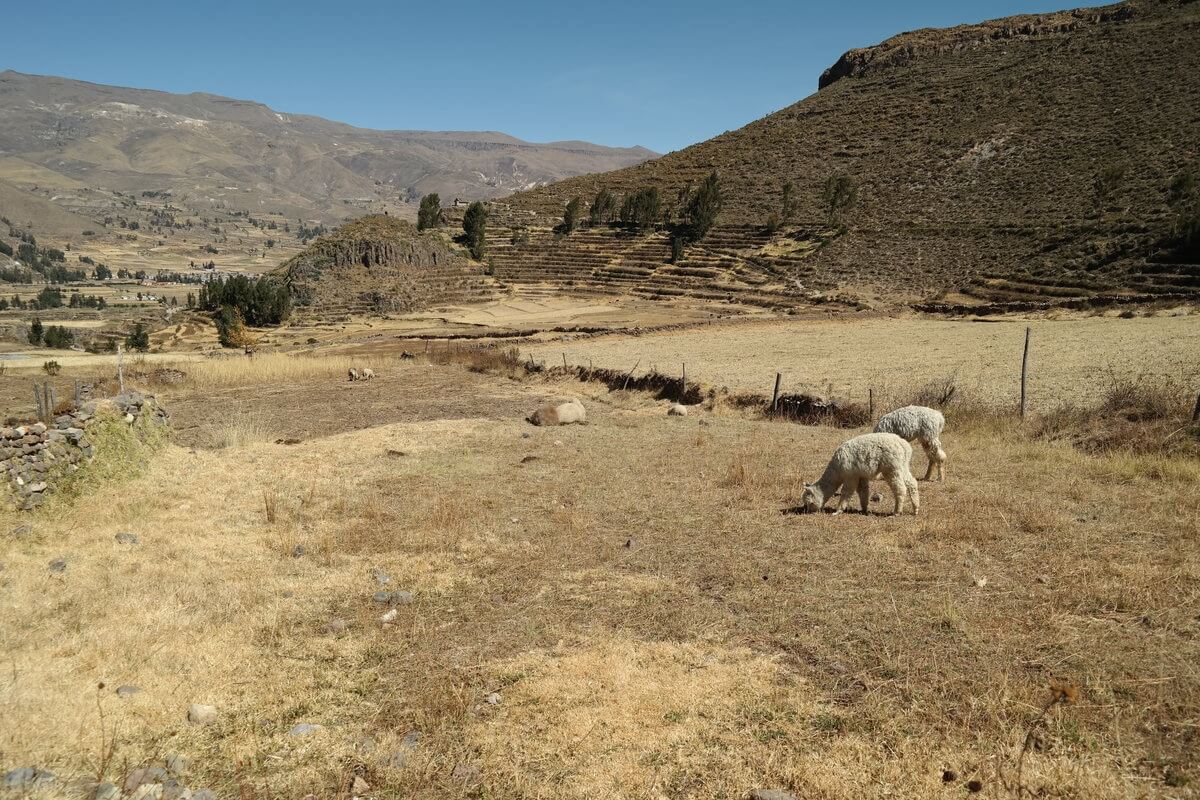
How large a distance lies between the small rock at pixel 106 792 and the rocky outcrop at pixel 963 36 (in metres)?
123

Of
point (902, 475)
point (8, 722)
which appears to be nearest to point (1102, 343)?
point (902, 475)

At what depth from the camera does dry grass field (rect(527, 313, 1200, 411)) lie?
1919 cm

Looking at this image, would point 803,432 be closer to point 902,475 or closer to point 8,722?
point 902,475

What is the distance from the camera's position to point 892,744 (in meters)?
4.72

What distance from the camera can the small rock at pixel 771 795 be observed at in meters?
4.25

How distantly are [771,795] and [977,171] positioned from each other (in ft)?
269

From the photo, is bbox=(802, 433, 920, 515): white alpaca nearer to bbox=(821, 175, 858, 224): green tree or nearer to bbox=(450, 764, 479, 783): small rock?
bbox=(450, 764, 479, 783): small rock

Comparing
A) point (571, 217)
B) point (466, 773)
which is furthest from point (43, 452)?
point (571, 217)

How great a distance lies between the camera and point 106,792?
4.42m

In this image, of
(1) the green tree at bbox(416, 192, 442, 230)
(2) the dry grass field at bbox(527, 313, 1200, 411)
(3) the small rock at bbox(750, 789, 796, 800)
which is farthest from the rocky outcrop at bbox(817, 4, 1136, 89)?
(3) the small rock at bbox(750, 789, 796, 800)

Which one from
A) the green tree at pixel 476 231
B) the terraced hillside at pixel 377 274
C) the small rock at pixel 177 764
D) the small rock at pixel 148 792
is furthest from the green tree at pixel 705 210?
the small rock at pixel 148 792

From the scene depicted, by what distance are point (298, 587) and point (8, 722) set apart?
3.21m

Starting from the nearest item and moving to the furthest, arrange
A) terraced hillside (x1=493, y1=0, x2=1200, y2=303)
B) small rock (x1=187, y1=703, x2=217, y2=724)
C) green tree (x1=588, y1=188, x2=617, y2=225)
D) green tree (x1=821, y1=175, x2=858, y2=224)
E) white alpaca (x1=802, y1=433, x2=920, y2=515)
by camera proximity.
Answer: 1. small rock (x1=187, y1=703, x2=217, y2=724)
2. white alpaca (x1=802, y1=433, x2=920, y2=515)
3. terraced hillside (x1=493, y1=0, x2=1200, y2=303)
4. green tree (x1=821, y1=175, x2=858, y2=224)
5. green tree (x1=588, y1=188, x2=617, y2=225)

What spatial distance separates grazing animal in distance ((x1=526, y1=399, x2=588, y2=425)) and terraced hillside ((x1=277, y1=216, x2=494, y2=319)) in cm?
4534
